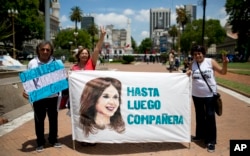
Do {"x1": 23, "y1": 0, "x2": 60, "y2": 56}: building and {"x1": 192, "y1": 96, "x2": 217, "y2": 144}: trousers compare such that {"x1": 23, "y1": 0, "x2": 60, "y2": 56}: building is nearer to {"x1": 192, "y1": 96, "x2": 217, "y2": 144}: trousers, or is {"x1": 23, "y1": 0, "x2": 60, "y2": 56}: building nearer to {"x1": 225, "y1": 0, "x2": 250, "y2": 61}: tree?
{"x1": 225, "y1": 0, "x2": 250, "y2": 61}: tree

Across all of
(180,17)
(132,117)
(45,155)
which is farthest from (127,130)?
(180,17)

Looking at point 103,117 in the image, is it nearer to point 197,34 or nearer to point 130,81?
point 130,81

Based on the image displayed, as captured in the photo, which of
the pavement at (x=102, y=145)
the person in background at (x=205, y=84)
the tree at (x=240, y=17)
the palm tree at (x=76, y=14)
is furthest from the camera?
the palm tree at (x=76, y=14)

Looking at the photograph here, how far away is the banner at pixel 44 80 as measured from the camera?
18.3ft

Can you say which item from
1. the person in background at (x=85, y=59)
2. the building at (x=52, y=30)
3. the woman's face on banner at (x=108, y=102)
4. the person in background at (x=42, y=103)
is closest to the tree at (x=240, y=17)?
the building at (x=52, y=30)

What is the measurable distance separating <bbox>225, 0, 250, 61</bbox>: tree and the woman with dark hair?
59895mm

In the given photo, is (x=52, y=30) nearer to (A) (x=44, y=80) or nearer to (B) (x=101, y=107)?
(A) (x=44, y=80)

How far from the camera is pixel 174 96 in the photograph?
18.8ft

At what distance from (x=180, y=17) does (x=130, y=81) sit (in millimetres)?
70055

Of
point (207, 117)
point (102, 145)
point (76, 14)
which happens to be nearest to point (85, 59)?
point (102, 145)

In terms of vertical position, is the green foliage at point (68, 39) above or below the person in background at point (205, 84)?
above

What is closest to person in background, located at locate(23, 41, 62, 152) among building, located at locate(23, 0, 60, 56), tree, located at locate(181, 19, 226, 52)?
tree, located at locate(181, 19, 226, 52)

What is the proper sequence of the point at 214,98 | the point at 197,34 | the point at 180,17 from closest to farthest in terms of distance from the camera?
the point at 214,98 < the point at 180,17 < the point at 197,34

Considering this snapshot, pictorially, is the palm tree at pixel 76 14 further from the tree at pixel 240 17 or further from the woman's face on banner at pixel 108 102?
the woman's face on banner at pixel 108 102
